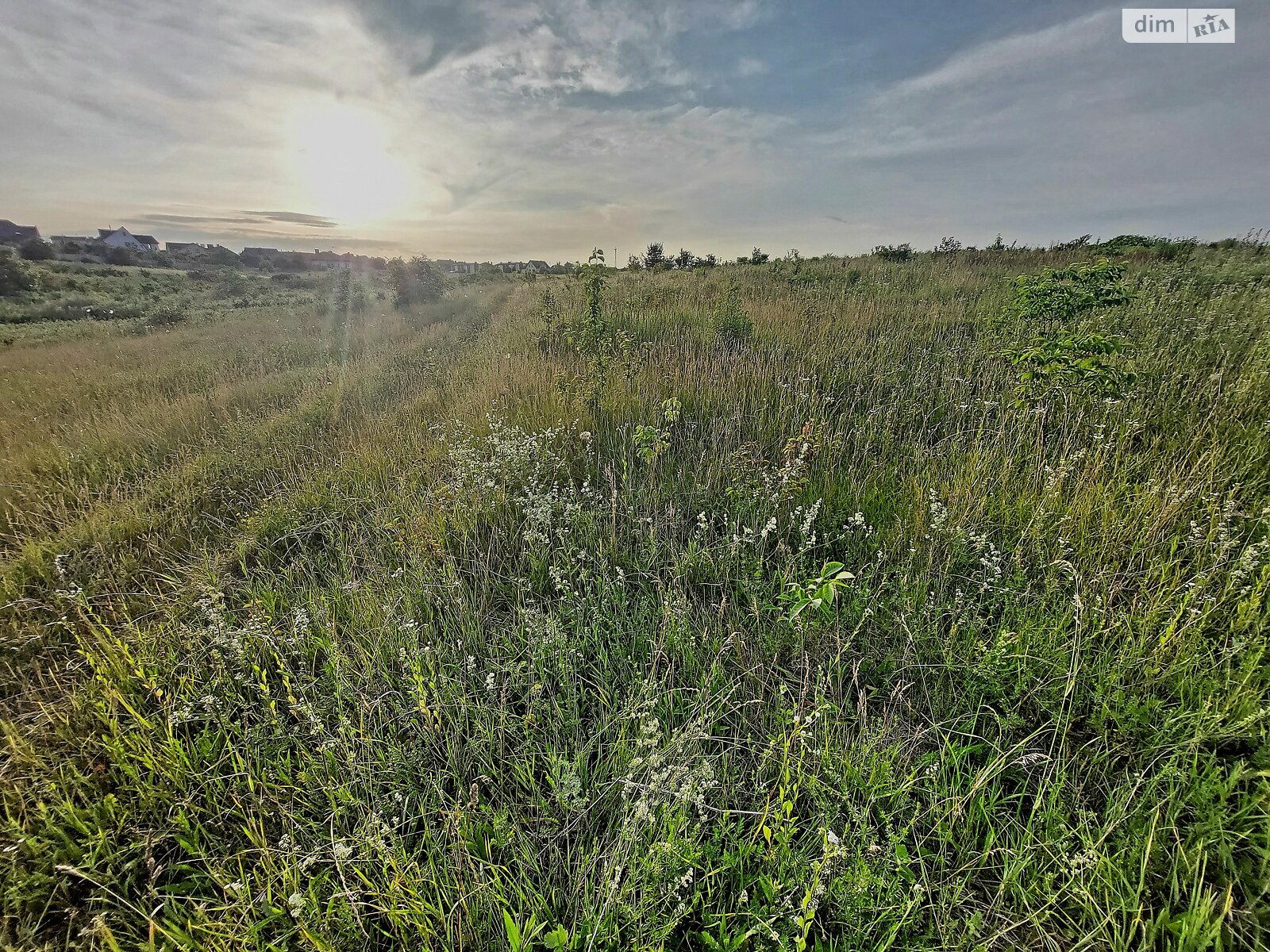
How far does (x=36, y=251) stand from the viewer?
36.1 m

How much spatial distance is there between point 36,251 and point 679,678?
62.1 m

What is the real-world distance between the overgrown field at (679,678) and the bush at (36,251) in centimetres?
5300

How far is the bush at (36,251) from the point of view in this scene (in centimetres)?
3478

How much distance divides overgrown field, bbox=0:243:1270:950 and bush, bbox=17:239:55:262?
53002 mm

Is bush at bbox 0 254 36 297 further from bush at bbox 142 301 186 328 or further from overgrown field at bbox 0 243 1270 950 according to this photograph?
overgrown field at bbox 0 243 1270 950

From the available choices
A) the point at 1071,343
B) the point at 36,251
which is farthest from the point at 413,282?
the point at 36,251

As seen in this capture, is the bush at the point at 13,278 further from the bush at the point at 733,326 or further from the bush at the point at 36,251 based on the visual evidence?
the bush at the point at 733,326

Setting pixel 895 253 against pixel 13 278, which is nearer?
pixel 895 253

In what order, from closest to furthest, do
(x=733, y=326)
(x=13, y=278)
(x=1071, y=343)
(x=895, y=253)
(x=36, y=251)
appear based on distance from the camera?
(x=1071, y=343) < (x=733, y=326) < (x=895, y=253) < (x=13, y=278) < (x=36, y=251)

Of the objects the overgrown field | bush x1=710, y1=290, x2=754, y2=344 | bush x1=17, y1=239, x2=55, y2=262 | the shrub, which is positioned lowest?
the overgrown field

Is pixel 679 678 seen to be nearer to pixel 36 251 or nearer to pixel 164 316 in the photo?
pixel 164 316

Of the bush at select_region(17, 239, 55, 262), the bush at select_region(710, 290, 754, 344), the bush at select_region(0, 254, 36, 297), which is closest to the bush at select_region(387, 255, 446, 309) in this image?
the bush at select_region(710, 290, 754, 344)

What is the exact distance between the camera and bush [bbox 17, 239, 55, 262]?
3478 cm

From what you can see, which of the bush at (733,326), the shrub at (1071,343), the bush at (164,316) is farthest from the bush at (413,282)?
the shrub at (1071,343)
